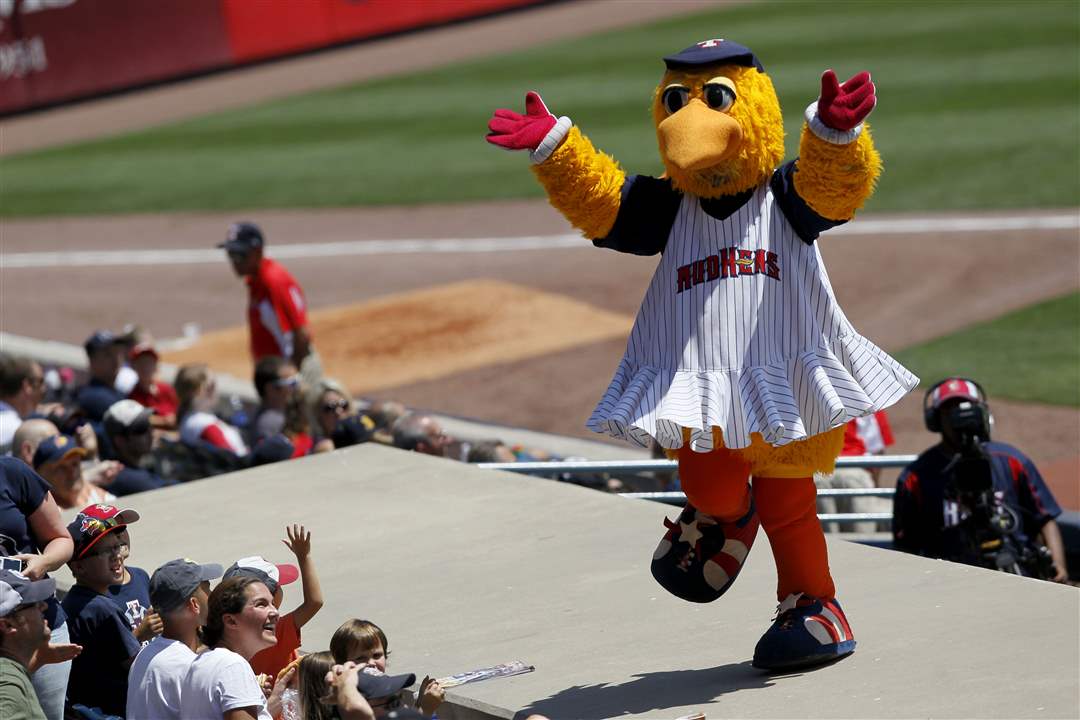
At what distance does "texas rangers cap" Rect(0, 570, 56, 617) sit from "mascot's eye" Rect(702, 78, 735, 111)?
2346 millimetres

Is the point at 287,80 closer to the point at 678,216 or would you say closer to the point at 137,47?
the point at 137,47

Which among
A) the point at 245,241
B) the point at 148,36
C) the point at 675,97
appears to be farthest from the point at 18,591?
the point at 148,36

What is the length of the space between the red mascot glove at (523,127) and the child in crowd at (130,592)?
5.64ft

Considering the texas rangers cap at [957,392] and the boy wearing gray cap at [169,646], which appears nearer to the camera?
the boy wearing gray cap at [169,646]

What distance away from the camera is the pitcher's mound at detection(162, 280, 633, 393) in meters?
13.4

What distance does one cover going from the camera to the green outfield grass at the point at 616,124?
18.3m

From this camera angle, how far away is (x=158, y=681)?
457 cm

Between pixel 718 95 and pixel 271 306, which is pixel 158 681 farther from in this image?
pixel 271 306

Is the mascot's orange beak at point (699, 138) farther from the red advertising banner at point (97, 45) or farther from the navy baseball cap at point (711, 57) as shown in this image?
the red advertising banner at point (97, 45)

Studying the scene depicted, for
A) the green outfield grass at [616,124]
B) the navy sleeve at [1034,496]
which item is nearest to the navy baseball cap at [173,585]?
the navy sleeve at [1034,496]

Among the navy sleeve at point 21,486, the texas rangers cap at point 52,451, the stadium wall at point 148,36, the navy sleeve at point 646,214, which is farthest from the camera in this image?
the stadium wall at point 148,36

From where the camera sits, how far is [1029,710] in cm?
450

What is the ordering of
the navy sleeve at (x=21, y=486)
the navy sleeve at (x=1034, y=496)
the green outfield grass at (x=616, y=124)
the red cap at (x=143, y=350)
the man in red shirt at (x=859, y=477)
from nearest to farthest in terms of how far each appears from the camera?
the navy sleeve at (x=21, y=486)
the navy sleeve at (x=1034, y=496)
the man in red shirt at (x=859, y=477)
the red cap at (x=143, y=350)
the green outfield grass at (x=616, y=124)

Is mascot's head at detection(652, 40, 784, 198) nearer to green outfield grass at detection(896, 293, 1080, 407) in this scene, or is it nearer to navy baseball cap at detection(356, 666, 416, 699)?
navy baseball cap at detection(356, 666, 416, 699)
